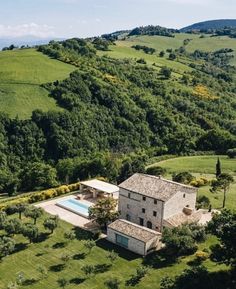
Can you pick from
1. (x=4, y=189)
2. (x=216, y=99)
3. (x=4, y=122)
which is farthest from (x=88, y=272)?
(x=216, y=99)

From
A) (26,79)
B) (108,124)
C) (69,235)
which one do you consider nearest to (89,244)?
(69,235)

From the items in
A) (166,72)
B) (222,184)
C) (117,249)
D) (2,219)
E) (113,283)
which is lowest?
(117,249)

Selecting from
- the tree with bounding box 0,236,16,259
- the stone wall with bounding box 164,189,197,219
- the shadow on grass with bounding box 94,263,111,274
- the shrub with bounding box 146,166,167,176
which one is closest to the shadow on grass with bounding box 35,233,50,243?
the tree with bounding box 0,236,16,259

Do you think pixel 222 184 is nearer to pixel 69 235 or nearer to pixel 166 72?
pixel 69 235

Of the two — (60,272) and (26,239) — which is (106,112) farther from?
(60,272)


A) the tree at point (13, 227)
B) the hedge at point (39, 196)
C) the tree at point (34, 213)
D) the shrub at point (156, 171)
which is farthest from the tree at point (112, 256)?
the shrub at point (156, 171)

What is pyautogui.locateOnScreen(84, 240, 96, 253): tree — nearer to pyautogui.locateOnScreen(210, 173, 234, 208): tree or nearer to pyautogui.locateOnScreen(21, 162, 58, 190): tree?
pyautogui.locateOnScreen(210, 173, 234, 208): tree
